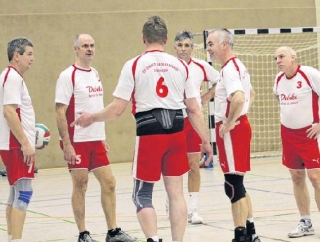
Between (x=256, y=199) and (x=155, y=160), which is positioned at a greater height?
(x=155, y=160)

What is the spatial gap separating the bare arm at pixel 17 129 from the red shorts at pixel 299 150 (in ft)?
8.99

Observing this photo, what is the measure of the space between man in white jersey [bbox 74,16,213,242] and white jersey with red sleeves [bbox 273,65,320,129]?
1.91 m

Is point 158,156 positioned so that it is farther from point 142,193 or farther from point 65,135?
point 65,135

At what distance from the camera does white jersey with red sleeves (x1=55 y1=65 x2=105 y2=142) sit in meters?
8.11

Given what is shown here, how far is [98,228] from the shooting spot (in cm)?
914

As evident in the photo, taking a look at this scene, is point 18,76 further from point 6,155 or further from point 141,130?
point 141,130

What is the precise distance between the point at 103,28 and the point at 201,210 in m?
8.31

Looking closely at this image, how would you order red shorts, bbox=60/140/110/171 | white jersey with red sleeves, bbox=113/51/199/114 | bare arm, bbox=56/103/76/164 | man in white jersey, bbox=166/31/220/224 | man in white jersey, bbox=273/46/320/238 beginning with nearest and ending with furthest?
white jersey with red sleeves, bbox=113/51/199/114 < bare arm, bbox=56/103/76/164 < man in white jersey, bbox=273/46/320/238 < red shorts, bbox=60/140/110/171 < man in white jersey, bbox=166/31/220/224

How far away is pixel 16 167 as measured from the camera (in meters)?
7.32

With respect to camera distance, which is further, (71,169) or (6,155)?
(71,169)

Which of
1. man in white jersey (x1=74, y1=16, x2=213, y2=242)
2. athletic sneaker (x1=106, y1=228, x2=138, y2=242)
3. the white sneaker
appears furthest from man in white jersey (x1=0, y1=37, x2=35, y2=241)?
the white sneaker

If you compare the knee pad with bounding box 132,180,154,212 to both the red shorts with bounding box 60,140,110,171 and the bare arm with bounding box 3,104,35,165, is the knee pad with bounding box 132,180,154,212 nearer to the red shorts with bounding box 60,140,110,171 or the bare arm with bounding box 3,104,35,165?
the bare arm with bounding box 3,104,35,165

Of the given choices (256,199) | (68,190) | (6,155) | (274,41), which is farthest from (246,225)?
(274,41)

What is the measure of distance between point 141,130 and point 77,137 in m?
1.86
